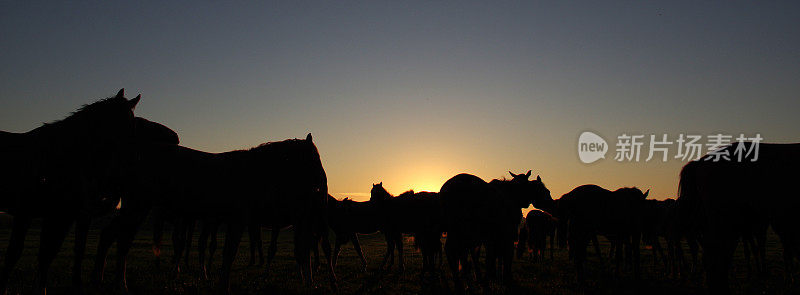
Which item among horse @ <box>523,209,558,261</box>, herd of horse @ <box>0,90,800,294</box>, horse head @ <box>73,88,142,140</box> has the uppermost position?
horse head @ <box>73,88,142,140</box>

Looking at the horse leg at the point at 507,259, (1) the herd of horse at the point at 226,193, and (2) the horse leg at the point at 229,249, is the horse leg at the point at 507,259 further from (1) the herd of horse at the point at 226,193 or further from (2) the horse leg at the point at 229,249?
(2) the horse leg at the point at 229,249

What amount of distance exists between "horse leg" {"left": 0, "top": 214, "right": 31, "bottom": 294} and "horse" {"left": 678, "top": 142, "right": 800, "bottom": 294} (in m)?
9.95

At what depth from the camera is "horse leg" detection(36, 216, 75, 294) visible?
612 centimetres

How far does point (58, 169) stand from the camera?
599cm

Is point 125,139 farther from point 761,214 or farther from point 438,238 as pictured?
point 761,214

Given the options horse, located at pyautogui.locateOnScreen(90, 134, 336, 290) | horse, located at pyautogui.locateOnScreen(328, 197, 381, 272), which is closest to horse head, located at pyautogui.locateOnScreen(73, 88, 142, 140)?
horse, located at pyautogui.locateOnScreen(90, 134, 336, 290)

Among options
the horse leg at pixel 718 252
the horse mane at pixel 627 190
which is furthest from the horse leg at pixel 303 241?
the horse mane at pixel 627 190

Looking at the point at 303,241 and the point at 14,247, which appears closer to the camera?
the point at 14,247

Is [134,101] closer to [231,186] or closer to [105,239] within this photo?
[231,186]

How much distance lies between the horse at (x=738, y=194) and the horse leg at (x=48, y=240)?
9.58 metres

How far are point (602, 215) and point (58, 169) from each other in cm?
1353

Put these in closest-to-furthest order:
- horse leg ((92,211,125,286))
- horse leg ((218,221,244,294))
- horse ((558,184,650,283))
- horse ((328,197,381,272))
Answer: horse leg ((218,221,244,294))
horse leg ((92,211,125,286))
horse ((558,184,650,283))
horse ((328,197,381,272))

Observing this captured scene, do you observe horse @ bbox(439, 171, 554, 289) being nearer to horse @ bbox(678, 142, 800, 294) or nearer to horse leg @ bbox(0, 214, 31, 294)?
horse @ bbox(678, 142, 800, 294)

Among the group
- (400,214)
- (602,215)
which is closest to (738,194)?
(602,215)
